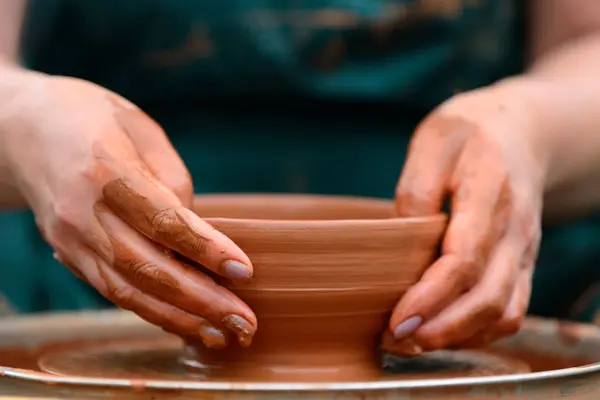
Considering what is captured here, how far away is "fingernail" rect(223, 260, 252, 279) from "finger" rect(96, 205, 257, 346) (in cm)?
2

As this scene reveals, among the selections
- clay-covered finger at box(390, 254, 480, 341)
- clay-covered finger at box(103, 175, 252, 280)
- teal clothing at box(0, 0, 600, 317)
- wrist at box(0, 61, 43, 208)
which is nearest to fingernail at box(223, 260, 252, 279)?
clay-covered finger at box(103, 175, 252, 280)

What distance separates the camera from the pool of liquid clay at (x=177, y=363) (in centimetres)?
76

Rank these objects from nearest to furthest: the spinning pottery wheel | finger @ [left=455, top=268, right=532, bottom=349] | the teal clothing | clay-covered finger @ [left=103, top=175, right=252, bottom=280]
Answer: the spinning pottery wheel
clay-covered finger @ [left=103, top=175, right=252, bottom=280]
finger @ [left=455, top=268, right=532, bottom=349]
the teal clothing

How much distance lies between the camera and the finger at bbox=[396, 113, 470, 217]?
0.80m

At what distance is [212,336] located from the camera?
0.71 meters

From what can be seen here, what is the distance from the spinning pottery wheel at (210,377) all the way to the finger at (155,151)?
14 cm

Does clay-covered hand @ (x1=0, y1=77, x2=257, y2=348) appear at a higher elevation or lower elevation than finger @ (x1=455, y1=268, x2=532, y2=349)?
higher


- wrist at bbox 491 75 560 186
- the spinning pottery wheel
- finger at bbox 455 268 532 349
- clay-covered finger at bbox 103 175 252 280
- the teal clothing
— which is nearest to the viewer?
the spinning pottery wheel

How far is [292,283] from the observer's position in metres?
0.72

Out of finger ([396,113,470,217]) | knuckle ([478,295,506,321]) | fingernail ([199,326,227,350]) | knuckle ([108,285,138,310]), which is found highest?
finger ([396,113,470,217])

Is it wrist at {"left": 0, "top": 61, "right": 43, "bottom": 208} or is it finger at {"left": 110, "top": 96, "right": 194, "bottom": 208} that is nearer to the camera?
finger at {"left": 110, "top": 96, "right": 194, "bottom": 208}

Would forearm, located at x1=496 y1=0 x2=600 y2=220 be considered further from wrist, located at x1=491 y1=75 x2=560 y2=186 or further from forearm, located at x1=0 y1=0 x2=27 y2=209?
forearm, located at x1=0 y1=0 x2=27 y2=209

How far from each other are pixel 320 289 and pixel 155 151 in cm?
16

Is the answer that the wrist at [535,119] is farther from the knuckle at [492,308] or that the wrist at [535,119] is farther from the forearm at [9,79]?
the forearm at [9,79]
